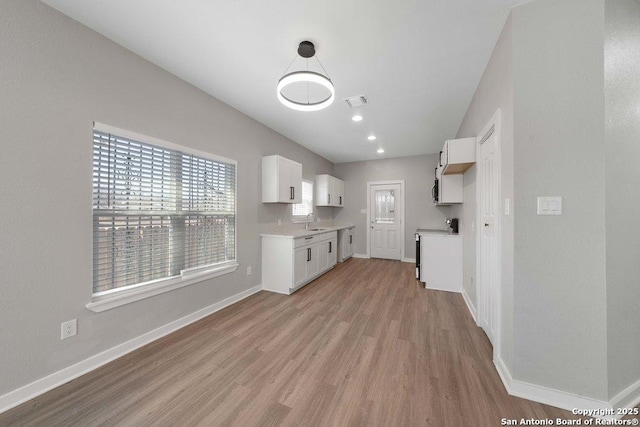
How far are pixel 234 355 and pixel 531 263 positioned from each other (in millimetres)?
2421

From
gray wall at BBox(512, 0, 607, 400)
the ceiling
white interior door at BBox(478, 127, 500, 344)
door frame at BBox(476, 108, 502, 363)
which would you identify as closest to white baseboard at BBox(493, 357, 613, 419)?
gray wall at BBox(512, 0, 607, 400)

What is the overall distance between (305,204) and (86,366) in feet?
13.3

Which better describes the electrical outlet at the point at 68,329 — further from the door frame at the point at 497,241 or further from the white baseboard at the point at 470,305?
the white baseboard at the point at 470,305

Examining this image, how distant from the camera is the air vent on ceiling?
9.65 ft

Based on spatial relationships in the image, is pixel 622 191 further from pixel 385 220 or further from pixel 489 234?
pixel 385 220

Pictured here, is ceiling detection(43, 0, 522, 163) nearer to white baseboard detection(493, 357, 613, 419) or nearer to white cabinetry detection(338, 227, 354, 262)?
white baseboard detection(493, 357, 613, 419)

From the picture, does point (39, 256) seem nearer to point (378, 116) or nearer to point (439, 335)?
point (439, 335)

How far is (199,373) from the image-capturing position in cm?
182

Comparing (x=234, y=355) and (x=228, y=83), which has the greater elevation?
(x=228, y=83)

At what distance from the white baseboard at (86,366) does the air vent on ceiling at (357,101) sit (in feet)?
10.5

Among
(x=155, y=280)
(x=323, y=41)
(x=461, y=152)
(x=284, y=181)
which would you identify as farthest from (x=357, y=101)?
(x=155, y=280)

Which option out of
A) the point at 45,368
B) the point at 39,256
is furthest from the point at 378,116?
the point at 45,368

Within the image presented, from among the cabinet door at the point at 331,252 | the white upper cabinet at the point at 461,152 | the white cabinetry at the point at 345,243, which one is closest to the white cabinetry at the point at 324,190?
the white cabinetry at the point at 345,243

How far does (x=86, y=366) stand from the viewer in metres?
1.82
